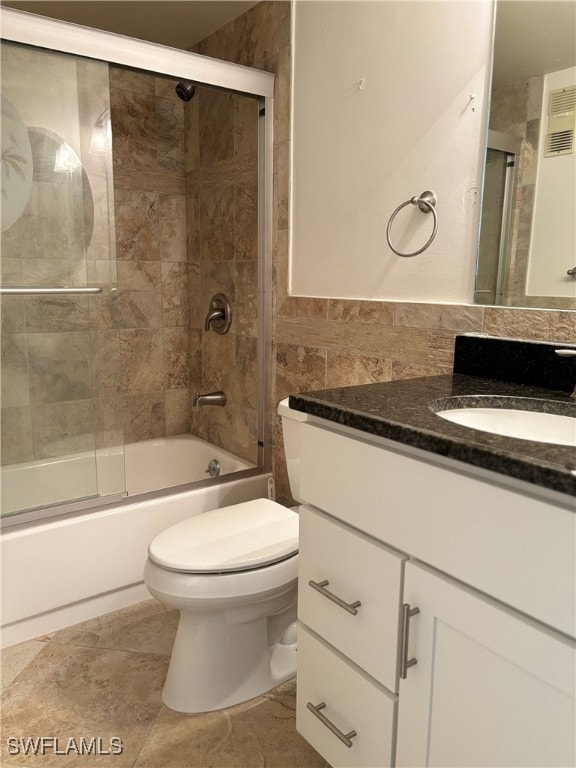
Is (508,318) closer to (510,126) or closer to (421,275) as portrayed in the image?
(421,275)

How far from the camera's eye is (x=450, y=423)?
0.92 metres

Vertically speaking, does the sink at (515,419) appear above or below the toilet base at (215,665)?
above

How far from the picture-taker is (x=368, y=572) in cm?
101

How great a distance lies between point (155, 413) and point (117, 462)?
875 millimetres

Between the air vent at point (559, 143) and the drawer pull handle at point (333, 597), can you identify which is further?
the air vent at point (559, 143)

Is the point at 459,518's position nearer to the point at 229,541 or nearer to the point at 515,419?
the point at 515,419

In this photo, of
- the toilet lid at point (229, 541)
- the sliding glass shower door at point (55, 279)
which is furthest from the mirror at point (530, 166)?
the sliding glass shower door at point (55, 279)

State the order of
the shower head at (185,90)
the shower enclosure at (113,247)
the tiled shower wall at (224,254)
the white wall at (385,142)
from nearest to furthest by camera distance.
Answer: the white wall at (385,142) < the shower enclosure at (113,247) < the shower head at (185,90) < the tiled shower wall at (224,254)

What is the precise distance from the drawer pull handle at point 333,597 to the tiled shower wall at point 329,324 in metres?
0.74

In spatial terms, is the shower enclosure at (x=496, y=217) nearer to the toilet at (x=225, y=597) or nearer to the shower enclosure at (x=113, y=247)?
the toilet at (x=225, y=597)

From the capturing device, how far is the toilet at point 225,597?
1.45 meters

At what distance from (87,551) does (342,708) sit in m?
1.10

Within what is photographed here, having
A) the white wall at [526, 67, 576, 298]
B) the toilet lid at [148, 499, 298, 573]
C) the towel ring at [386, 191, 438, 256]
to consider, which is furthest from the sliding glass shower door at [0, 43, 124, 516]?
the white wall at [526, 67, 576, 298]

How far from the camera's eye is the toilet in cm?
145
